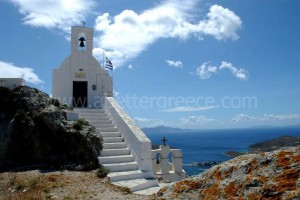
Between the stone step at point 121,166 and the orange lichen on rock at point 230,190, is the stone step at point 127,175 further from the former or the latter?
the orange lichen on rock at point 230,190

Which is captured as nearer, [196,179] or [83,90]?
[196,179]

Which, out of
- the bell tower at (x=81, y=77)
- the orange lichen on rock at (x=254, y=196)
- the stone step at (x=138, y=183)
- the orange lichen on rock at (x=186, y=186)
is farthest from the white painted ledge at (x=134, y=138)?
the orange lichen on rock at (x=254, y=196)

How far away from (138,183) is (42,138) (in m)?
5.06

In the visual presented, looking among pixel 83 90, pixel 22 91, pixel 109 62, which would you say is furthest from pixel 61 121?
pixel 109 62

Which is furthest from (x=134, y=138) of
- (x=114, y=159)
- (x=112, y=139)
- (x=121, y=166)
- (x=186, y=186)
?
(x=186, y=186)

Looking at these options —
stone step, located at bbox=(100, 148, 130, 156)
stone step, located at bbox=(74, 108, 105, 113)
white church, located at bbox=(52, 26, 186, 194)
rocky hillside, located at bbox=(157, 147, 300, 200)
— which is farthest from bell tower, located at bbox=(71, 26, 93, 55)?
rocky hillside, located at bbox=(157, 147, 300, 200)

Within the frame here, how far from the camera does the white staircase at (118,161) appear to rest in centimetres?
1132

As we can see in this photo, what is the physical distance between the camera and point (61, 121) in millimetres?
13375

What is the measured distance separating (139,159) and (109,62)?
11.1 m

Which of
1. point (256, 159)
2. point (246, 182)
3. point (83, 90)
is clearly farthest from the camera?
point (83, 90)

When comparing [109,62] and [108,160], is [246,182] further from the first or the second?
[109,62]

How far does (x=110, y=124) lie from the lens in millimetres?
16172

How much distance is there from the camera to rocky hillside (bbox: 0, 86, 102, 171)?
1271cm

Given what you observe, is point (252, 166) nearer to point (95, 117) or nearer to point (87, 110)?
point (95, 117)
